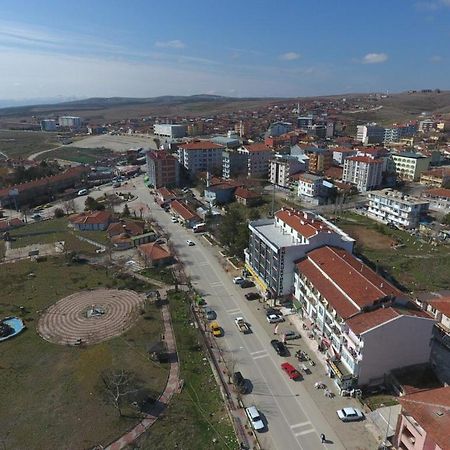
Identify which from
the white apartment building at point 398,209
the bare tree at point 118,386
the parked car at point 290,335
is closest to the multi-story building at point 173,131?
the white apartment building at point 398,209

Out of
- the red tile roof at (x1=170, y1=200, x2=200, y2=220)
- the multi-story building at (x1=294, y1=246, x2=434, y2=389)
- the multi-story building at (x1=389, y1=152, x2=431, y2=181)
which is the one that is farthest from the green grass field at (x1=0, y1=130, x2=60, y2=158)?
the multi-story building at (x1=294, y1=246, x2=434, y2=389)

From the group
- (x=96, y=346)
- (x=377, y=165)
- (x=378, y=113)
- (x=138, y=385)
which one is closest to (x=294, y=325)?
(x=138, y=385)

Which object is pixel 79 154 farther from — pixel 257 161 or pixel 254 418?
pixel 254 418

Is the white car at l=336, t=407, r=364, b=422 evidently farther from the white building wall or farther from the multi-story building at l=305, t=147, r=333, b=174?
the multi-story building at l=305, t=147, r=333, b=174

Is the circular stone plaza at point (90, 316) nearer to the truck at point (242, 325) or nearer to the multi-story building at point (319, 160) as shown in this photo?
the truck at point (242, 325)

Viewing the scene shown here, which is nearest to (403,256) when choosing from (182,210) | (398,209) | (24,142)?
(398,209)

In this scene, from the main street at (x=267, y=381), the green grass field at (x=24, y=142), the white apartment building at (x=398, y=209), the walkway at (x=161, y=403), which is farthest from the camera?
the green grass field at (x=24, y=142)

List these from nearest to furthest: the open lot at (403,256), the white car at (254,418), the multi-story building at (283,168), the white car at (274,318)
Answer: the white car at (254,418) < the white car at (274,318) < the open lot at (403,256) < the multi-story building at (283,168)
